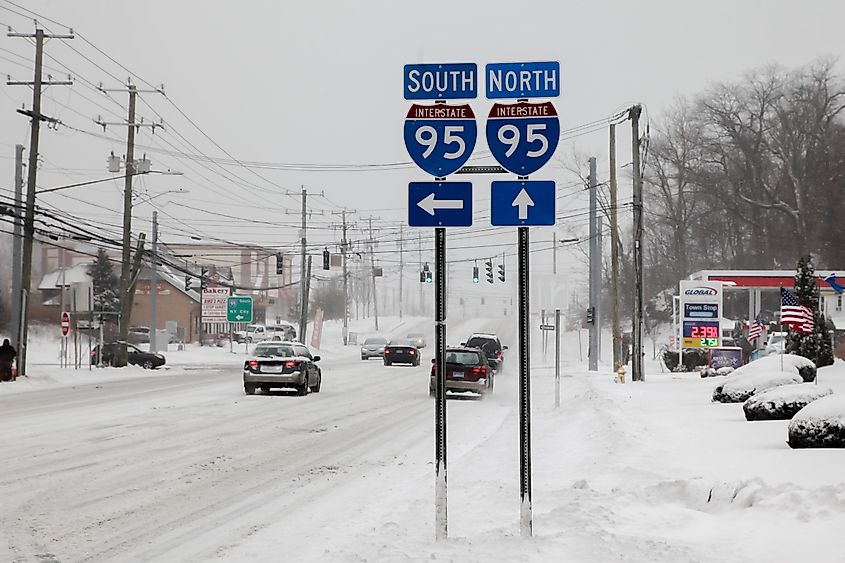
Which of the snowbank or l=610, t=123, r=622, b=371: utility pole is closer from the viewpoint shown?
the snowbank

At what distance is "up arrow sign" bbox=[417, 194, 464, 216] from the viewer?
355 inches

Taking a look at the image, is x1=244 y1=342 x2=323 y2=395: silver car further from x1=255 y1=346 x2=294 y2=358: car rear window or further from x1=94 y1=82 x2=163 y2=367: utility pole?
x1=94 y1=82 x2=163 y2=367: utility pole

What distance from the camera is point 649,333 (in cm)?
8812

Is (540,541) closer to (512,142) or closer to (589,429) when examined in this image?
(512,142)

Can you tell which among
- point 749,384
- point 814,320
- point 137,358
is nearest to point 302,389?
point 749,384

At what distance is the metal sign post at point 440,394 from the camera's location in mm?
8664

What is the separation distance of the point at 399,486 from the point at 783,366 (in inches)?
531

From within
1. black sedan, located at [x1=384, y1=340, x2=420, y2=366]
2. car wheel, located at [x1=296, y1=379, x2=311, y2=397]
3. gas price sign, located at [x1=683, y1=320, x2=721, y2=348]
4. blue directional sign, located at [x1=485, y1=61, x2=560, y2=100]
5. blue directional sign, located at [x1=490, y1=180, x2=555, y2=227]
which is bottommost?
car wheel, located at [x1=296, y1=379, x2=311, y2=397]

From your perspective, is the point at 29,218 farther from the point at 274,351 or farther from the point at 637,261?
the point at 637,261

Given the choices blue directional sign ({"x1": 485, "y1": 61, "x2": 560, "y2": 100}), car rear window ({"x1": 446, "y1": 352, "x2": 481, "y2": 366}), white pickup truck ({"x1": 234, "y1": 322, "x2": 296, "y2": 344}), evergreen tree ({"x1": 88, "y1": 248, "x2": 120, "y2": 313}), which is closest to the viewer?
blue directional sign ({"x1": 485, "y1": 61, "x2": 560, "y2": 100})

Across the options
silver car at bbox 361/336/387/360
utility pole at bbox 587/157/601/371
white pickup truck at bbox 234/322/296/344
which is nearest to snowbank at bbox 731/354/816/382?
utility pole at bbox 587/157/601/371

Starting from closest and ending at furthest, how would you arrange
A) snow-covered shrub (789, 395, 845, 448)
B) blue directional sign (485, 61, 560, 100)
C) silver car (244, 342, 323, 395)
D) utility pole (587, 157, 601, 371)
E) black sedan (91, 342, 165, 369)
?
blue directional sign (485, 61, 560, 100) → snow-covered shrub (789, 395, 845, 448) → silver car (244, 342, 323, 395) → utility pole (587, 157, 601, 371) → black sedan (91, 342, 165, 369)

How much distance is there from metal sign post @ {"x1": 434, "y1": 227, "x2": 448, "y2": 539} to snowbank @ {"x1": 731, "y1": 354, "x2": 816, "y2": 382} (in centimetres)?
1497

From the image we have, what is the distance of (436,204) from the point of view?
903cm
